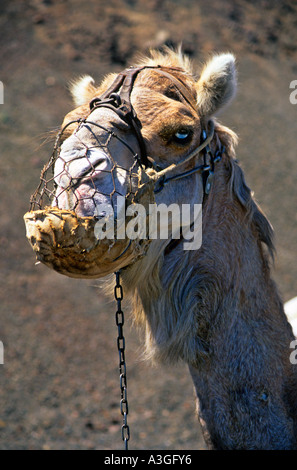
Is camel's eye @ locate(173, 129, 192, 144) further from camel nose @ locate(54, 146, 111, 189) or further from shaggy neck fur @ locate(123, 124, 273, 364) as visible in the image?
camel nose @ locate(54, 146, 111, 189)

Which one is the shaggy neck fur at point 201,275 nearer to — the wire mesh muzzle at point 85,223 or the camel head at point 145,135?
the camel head at point 145,135

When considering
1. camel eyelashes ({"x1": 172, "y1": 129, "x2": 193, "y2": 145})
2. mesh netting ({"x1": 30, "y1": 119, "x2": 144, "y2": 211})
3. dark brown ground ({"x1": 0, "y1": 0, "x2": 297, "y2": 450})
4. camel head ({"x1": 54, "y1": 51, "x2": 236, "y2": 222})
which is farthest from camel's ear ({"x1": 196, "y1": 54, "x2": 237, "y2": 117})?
dark brown ground ({"x1": 0, "y1": 0, "x2": 297, "y2": 450})

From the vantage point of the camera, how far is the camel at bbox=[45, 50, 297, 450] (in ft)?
9.89

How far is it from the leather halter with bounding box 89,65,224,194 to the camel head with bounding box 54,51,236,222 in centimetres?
1

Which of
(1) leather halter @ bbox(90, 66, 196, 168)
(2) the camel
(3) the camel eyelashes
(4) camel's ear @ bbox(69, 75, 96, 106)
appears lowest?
(2) the camel

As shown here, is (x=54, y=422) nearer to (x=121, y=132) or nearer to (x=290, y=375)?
(x=290, y=375)

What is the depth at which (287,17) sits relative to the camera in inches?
538

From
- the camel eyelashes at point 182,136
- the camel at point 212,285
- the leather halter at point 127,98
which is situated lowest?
the camel at point 212,285

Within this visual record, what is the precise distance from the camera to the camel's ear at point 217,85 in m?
3.00

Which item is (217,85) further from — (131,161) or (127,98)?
(131,161)

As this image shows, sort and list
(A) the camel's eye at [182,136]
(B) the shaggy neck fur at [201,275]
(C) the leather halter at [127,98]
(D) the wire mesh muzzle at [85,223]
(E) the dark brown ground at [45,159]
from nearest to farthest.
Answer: (D) the wire mesh muzzle at [85,223] → (C) the leather halter at [127,98] → (A) the camel's eye at [182,136] → (B) the shaggy neck fur at [201,275] → (E) the dark brown ground at [45,159]

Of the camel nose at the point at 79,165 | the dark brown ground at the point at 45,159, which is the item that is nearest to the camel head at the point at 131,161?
the camel nose at the point at 79,165

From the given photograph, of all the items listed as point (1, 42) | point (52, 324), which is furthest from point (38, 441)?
point (1, 42)

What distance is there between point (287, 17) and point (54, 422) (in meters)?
11.9
